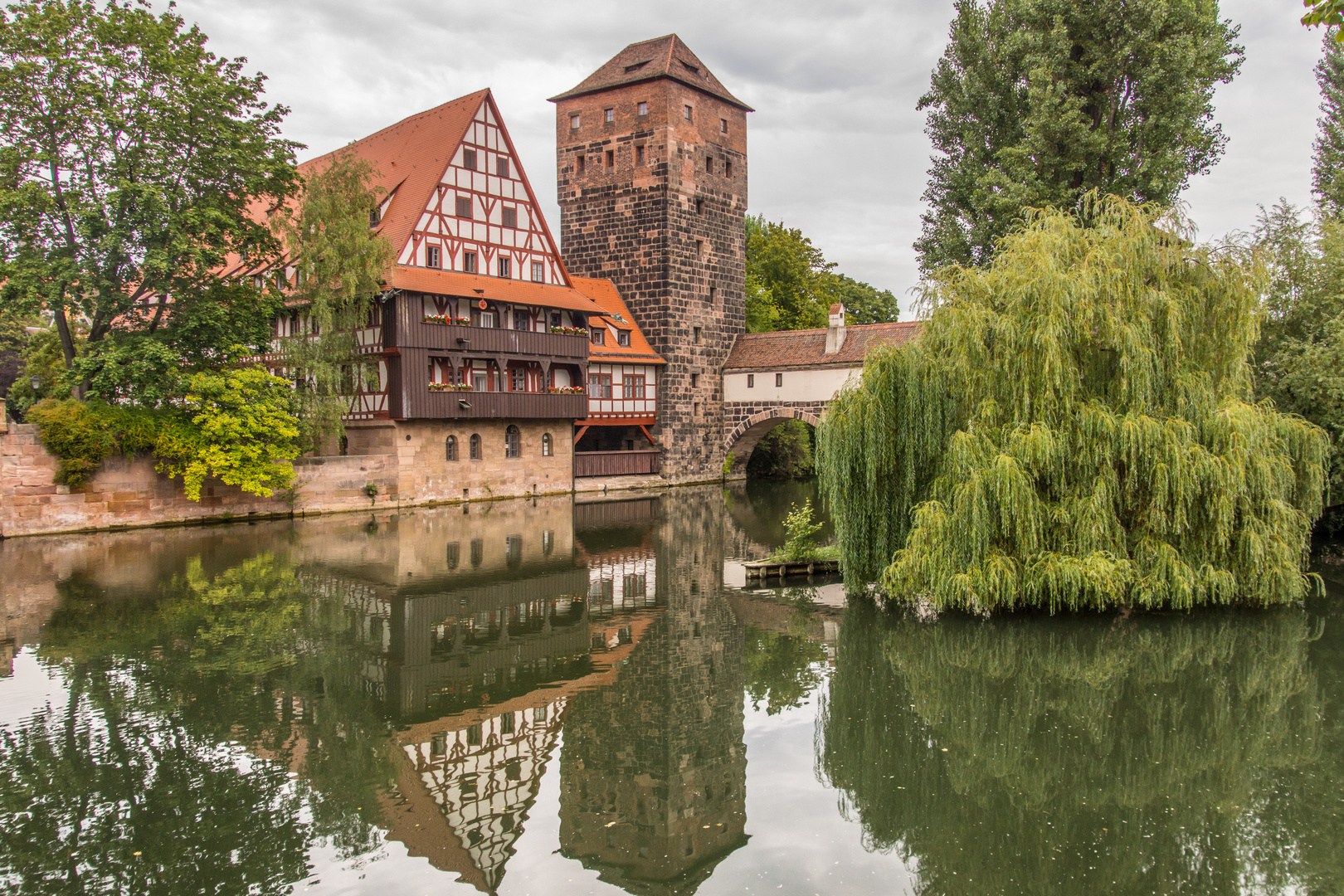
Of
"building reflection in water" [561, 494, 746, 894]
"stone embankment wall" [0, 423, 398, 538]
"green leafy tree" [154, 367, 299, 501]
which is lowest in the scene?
"building reflection in water" [561, 494, 746, 894]

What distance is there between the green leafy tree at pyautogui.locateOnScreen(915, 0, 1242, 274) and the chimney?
35.5 ft

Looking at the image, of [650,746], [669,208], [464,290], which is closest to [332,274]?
[464,290]

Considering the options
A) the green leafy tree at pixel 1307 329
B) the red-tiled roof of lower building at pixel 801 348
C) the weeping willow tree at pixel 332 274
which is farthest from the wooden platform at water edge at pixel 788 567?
the red-tiled roof of lower building at pixel 801 348

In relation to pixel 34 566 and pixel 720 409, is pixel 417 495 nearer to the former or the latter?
pixel 34 566

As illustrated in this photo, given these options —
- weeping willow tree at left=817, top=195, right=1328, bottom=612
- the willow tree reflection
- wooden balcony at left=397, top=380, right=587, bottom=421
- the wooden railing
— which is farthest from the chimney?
the willow tree reflection

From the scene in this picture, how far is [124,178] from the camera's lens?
22.3 meters

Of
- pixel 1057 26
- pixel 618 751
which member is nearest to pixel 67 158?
pixel 618 751

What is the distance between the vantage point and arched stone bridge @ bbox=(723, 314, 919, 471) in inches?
1432

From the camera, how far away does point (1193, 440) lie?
12.8m

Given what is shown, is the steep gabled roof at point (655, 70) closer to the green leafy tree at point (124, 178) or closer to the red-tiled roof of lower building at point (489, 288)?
the red-tiled roof of lower building at point (489, 288)

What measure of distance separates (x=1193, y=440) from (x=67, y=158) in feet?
77.3

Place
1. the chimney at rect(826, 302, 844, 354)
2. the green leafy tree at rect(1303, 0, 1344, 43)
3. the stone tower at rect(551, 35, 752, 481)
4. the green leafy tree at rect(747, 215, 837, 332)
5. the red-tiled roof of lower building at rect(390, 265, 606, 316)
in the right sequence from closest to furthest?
the green leafy tree at rect(1303, 0, 1344, 43), the red-tiled roof of lower building at rect(390, 265, 606, 316), the chimney at rect(826, 302, 844, 354), the stone tower at rect(551, 35, 752, 481), the green leafy tree at rect(747, 215, 837, 332)

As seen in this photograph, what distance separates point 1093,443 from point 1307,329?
10.1 m

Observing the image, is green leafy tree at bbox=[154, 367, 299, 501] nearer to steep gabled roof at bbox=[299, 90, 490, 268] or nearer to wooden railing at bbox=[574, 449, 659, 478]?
steep gabled roof at bbox=[299, 90, 490, 268]
